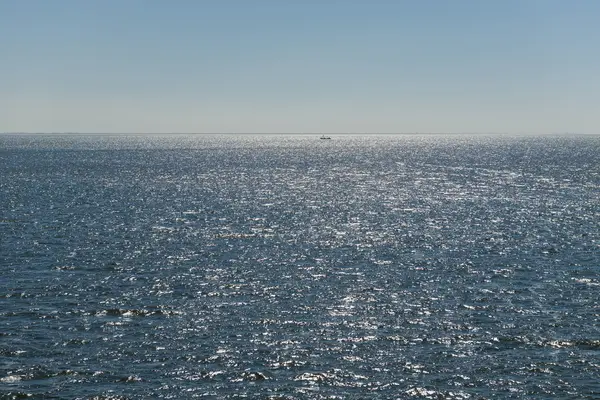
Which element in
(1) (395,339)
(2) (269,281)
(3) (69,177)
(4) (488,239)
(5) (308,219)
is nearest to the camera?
(1) (395,339)

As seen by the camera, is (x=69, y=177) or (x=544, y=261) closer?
(x=544, y=261)

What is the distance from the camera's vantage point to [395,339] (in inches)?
1625

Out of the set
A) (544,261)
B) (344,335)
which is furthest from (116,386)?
(544,261)

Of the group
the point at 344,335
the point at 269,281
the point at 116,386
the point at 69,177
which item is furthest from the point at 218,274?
the point at 69,177

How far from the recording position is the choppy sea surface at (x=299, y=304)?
35.0 meters

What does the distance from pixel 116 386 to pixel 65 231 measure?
177 ft

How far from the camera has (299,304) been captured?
49156 mm

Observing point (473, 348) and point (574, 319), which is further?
point (574, 319)

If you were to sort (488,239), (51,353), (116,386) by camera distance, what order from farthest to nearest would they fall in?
(488,239)
(51,353)
(116,386)

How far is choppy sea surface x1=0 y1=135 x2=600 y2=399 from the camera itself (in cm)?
3497

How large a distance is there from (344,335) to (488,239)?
41880mm

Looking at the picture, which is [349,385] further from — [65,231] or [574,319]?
[65,231]

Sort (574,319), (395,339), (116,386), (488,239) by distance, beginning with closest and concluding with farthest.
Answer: (116,386) < (395,339) < (574,319) < (488,239)

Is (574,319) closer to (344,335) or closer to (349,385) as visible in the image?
(344,335)
